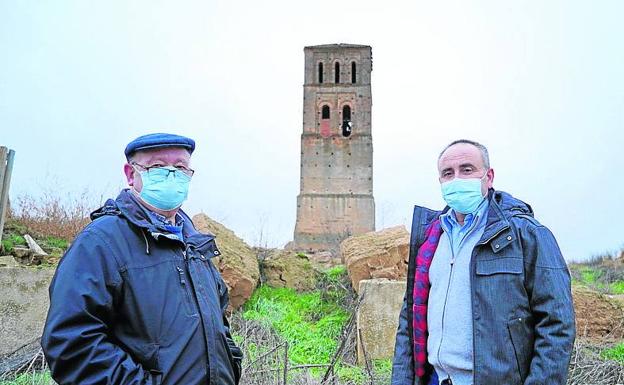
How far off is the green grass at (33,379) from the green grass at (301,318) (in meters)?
2.70

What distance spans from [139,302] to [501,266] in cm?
164

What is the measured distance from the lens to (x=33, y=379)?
16.0 ft

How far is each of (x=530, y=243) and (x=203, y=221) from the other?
6098 mm

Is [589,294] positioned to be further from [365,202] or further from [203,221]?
[365,202]

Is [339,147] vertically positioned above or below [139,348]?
above

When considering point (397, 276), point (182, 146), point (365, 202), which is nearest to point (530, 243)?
point (182, 146)

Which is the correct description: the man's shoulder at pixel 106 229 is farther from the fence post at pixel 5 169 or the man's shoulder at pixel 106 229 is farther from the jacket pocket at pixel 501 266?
the fence post at pixel 5 169

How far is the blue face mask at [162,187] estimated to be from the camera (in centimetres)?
270

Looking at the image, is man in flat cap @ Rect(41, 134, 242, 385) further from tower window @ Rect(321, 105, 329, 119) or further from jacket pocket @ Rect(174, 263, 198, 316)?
tower window @ Rect(321, 105, 329, 119)

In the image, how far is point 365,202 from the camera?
3534 centimetres

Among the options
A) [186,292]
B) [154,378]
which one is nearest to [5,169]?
[186,292]

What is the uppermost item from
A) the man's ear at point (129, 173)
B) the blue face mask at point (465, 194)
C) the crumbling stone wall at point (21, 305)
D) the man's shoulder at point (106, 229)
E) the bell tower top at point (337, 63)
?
the bell tower top at point (337, 63)

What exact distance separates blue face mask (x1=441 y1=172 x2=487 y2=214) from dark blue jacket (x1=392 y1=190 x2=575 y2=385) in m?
0.20

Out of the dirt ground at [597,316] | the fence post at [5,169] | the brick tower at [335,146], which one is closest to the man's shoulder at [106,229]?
A: the fence post at [5,169]
